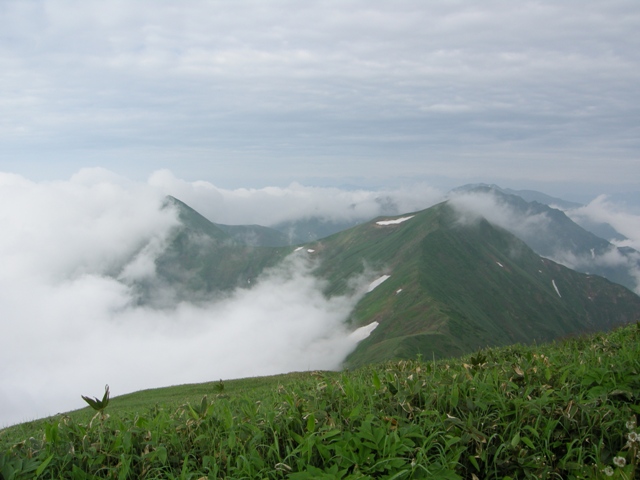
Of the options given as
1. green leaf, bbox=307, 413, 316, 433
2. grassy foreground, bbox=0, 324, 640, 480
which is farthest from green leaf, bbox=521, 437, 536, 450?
green leaf, bbox=307, 413, 316, 433

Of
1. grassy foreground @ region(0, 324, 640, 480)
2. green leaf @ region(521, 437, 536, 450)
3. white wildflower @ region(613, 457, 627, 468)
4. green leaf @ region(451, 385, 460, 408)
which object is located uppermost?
green leaf @ region(451, 385, 460, 408)

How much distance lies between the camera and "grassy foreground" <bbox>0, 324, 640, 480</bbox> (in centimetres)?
603

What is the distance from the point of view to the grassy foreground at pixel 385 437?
603 cm

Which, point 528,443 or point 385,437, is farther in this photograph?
point 528,443

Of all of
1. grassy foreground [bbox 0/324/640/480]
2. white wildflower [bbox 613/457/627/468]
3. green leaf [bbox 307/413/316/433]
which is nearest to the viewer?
white wildflower [bbox 613/457/627/468]

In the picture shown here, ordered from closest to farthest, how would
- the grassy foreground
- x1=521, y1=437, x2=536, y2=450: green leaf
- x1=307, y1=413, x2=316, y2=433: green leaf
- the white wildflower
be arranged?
the white wildflower, the grassy foreground, x1=521, y1=437, x2=536, y2=450: green leaf, x1=307, y1=413, x2=316, y2=433: green leaf

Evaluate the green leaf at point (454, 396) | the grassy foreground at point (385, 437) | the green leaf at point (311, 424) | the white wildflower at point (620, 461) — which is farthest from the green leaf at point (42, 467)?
the white wildflower at point (620, 461)

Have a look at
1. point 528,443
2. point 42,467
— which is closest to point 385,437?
point 528,443

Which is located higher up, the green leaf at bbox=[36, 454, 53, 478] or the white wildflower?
the green leaf at bbox=[36, 454, 53, 478]

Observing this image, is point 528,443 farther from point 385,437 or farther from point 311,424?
point 311,424

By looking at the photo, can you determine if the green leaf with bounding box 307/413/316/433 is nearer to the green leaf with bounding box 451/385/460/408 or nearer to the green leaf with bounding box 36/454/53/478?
the green leaf with bounding box 451/385/460/408

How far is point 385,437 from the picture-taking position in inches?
240

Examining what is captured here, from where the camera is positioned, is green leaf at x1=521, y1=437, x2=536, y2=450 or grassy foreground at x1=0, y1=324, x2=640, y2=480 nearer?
grassy foreground at x1=0, y1=324, x2=640, y2=480

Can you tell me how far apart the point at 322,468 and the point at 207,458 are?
4.36ft
